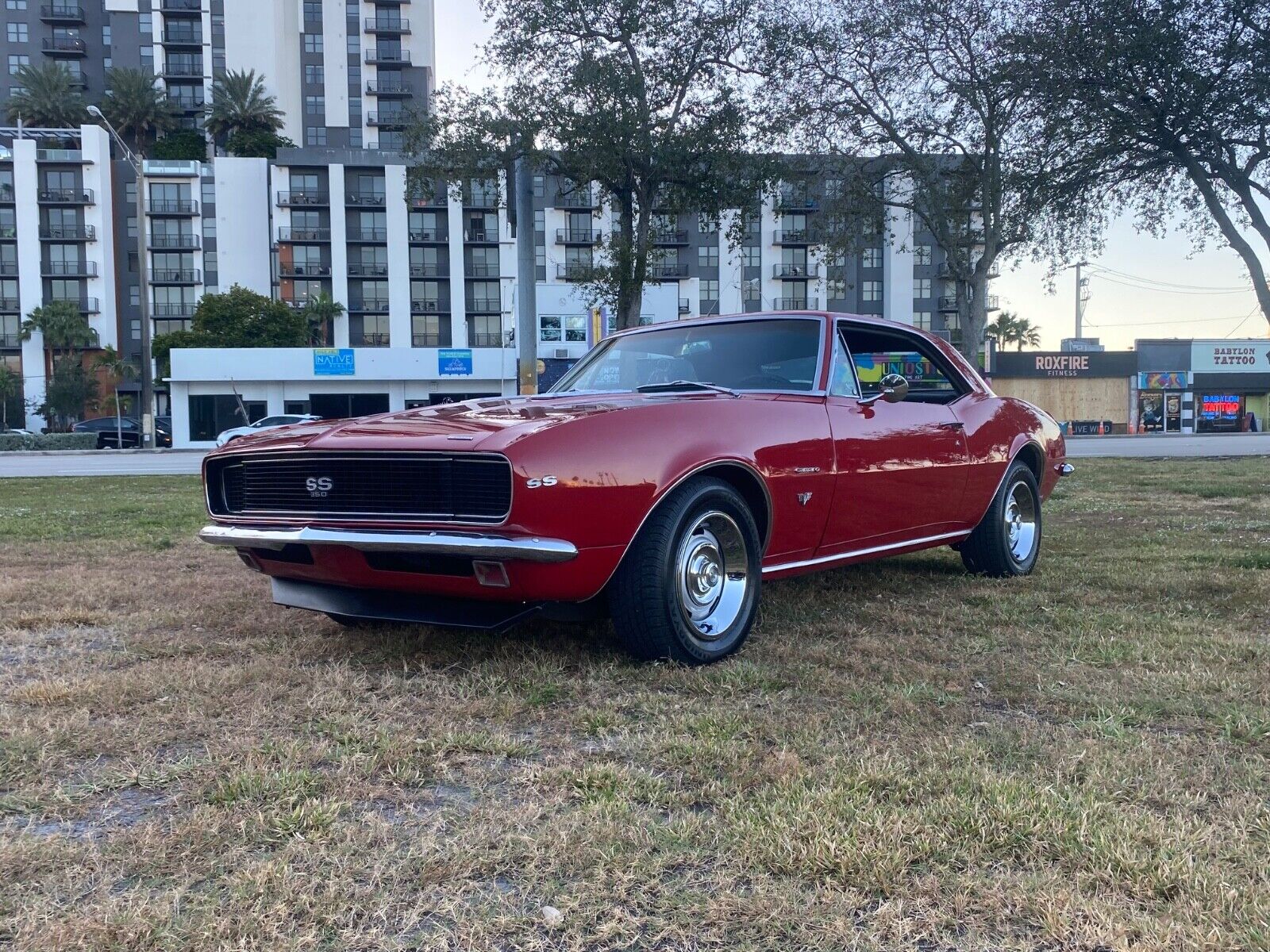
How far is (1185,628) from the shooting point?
171 inches

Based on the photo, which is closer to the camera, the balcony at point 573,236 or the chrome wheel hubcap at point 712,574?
the chrome wheel hubcap at point 712,574

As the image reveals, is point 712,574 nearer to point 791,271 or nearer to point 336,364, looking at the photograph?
point 336,364

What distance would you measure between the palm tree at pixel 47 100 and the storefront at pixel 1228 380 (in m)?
72.8

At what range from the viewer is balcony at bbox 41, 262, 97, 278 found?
225ft

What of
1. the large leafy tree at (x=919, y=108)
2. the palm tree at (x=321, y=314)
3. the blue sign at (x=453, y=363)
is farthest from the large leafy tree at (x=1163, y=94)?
the palm tree at (x=321, y=314)

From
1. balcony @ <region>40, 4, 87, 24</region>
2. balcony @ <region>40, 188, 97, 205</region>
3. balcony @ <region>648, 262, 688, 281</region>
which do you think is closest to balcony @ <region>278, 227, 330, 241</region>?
balcony @ <region>40, 188, 97, 205</region>

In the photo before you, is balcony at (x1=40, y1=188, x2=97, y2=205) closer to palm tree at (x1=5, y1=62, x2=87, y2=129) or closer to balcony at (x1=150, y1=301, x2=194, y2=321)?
palm tree at (x1=5, y1=62, x2=87, y2=129)

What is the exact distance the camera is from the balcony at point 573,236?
2591 inches

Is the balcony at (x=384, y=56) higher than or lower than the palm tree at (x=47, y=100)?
higher

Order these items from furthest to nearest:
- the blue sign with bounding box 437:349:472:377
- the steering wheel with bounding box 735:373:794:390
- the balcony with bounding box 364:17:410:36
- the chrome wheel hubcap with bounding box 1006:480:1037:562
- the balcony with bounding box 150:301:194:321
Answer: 1. the balcony with bounding box 364:17:410:36
2. the balcony with bounding box 150:301:194:321
3. the blue sign with bounding box 437:349:472:377
4. the chrome wheel hubcap with bounding box 1006:480:1037:562
5. the steering wheel with bounding box 735:373:794:390

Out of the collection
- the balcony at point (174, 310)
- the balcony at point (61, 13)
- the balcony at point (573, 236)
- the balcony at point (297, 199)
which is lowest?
the balcony at point (174, 310)

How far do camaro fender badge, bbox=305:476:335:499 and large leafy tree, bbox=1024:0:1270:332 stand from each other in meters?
12.2

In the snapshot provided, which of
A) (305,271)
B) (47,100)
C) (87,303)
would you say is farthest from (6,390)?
(47,100)

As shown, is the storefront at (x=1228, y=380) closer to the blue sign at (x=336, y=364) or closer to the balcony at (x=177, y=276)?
the blue sign at (x=336, y=364)
